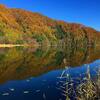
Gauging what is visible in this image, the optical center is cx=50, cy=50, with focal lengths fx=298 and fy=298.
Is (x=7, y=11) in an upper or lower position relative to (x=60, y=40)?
upper

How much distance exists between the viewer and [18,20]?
17250 cm

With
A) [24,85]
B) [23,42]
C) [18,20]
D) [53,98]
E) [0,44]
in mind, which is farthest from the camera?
[18,20]

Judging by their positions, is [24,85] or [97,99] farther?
[24,85]

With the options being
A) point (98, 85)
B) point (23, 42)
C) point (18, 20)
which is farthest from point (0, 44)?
point (98, 85)

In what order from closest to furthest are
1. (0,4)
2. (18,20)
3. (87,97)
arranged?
(87,97)
(18,20)
(0,4)

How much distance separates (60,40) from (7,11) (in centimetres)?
3773

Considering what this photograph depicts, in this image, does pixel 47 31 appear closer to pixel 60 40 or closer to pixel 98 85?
pixel 60 40

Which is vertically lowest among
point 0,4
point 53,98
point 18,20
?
point 53,98

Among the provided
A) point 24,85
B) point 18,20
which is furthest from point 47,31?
point 24,85

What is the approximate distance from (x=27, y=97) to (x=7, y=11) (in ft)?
565

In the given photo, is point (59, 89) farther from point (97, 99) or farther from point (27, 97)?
point (97, 99)

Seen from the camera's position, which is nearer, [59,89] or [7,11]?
[59,89]

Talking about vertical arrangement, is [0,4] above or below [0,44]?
above

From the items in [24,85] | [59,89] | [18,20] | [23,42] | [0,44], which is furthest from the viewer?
[18,20]
